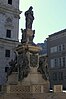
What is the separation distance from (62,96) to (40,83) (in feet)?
6.55

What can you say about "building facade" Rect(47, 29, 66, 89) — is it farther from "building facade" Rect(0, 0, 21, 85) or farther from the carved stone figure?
the carved stone figure

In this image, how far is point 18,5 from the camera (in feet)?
156

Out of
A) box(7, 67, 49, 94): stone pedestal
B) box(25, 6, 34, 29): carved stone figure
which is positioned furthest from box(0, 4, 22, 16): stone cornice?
box(7, 67, 49, 94): stone pedestal

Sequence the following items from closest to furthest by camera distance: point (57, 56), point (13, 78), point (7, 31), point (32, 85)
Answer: point (32, 85) < point (13, 78) < point (7, 31) < point (57, 56)

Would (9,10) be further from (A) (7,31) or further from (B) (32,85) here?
(B) (32,85)

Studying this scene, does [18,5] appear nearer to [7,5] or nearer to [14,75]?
[7,5]

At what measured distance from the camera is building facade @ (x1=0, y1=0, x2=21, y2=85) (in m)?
42.7

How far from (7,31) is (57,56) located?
15136mm

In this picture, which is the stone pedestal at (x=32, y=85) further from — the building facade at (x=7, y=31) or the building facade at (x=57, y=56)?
the building facade at (x=57, y=56)

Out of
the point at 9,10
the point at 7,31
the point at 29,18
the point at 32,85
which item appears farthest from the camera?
the point at 9,10

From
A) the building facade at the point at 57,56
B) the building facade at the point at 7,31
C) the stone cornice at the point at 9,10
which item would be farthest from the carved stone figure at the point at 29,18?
the building facade at the point at 57,56

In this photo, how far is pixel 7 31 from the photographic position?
147 ft

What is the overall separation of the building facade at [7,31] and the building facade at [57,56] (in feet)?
40.6

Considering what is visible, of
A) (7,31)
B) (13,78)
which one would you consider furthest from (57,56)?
(13,78)
